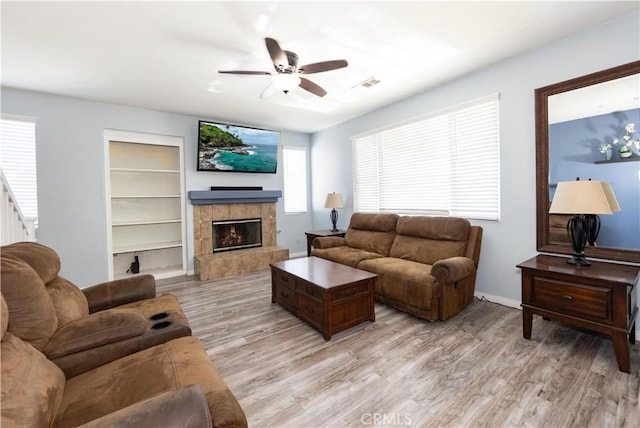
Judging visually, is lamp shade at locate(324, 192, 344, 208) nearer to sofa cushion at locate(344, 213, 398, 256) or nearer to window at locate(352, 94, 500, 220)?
window at locate(352, 94, 500, 220)

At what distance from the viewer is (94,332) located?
1509 mm

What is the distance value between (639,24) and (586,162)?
1.13 m

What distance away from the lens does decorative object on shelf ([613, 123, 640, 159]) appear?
2.33m

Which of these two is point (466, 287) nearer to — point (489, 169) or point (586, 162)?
point (489, 169)

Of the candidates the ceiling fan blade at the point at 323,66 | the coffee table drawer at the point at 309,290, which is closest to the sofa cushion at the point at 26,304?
the coffee table drawer at the point at 309,290

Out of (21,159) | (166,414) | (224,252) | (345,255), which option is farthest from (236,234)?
(166,414)

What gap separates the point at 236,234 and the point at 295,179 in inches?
71.2

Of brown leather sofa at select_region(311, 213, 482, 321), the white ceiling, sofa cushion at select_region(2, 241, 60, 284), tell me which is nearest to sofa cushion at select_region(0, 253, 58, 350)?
sofa cushion at select_region(2, 241, 60, 284)

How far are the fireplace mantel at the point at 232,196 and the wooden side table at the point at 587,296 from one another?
4260mm

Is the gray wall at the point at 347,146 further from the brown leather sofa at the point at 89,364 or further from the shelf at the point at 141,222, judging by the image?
the brown leather sofa at the point at 89,364

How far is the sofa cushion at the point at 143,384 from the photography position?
1.09 metres

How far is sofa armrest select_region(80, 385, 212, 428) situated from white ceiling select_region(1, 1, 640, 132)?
248cm

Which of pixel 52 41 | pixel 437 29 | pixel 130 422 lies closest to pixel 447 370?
pixel 130 422

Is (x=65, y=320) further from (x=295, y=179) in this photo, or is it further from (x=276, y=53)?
(x=295, y=179)
